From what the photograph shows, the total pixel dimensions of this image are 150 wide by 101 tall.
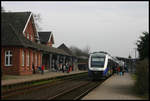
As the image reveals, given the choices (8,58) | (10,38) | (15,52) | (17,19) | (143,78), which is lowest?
(143,78)

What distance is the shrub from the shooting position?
15.6 m

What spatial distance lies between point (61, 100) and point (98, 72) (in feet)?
54.1

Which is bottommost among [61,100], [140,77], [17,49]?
[61,100]

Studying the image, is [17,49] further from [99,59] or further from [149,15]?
[149,15]

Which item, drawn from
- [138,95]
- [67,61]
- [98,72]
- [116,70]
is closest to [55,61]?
[67,61]

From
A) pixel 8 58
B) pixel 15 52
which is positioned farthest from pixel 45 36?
pixel 15 52

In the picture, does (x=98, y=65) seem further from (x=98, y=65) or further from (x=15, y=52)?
(x=15, y=52)

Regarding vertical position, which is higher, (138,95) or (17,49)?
(17,49)

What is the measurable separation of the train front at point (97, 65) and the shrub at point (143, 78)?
49.9 feet

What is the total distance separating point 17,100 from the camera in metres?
14.9

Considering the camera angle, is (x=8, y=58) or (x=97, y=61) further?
(x=8, y=58)

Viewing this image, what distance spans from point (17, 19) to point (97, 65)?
16578 millimetres

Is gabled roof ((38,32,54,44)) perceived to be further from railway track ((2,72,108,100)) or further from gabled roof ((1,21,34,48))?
railway track ((2,72,108,100))

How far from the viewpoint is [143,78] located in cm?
1573
